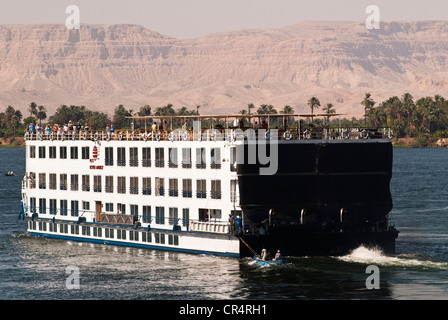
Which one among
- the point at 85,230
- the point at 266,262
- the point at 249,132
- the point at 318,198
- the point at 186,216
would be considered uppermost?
the point at 249,132

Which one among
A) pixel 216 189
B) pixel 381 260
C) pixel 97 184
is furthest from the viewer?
pixel 97 184

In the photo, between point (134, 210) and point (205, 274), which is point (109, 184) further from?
point (205, 274)

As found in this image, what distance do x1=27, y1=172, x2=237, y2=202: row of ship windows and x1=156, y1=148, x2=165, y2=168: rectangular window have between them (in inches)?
31.9

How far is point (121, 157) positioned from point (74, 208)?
598cm

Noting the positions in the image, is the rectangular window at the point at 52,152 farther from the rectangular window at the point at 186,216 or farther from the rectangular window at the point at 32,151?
the rectangular window at the point at 186,216

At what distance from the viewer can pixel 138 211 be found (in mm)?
60844

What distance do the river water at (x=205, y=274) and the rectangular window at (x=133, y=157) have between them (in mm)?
5162

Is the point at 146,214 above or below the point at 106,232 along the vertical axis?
above

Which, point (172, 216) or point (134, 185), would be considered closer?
point (172, 216)

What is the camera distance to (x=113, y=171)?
62375 millimetres

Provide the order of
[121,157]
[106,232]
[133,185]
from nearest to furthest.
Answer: [133,185] < [121,157] < [106,232]

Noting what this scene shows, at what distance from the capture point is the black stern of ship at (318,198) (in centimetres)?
5316

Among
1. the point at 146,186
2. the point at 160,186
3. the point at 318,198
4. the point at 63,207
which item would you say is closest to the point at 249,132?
the point at 318,198

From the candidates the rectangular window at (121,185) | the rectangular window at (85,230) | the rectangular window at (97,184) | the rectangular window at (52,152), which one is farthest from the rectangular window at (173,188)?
the rectangular window at (52,152)
